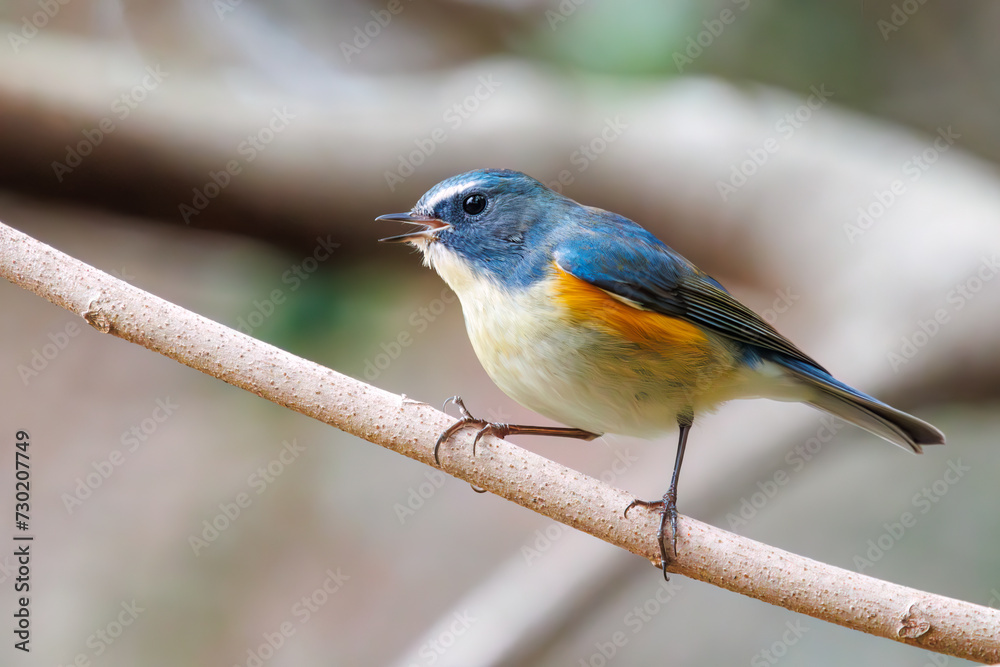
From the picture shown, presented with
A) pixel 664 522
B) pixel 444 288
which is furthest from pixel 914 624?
pixel 444 288

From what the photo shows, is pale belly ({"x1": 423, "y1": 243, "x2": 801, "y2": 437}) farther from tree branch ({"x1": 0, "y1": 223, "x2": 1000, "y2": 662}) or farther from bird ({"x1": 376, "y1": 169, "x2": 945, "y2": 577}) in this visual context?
tree branch ({"x1": 0, "y1": 223, "x2": 1000, "y2": 662})

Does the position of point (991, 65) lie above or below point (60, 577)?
above

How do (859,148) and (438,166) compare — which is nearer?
(438,166)

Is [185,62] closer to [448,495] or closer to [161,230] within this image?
[161,230]

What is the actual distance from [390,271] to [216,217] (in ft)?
3.02

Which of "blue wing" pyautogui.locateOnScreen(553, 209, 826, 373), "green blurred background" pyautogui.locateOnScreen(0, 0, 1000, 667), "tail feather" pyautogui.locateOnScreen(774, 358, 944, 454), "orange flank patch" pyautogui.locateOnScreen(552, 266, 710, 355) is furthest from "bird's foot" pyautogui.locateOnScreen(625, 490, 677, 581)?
"green blurred background" pyautogui.locateOnScreen(0, 0, 1000, 667)

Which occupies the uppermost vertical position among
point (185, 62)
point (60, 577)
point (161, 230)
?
point (185, 62)

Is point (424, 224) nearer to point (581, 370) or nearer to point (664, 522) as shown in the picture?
point (581, 370)

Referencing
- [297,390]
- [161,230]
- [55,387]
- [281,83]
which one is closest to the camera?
[297,390]

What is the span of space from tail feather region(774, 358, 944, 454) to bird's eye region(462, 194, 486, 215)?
1072mm

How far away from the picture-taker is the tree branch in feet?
6.05

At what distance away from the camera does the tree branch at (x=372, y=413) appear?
184cm

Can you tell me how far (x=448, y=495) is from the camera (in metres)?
5.03

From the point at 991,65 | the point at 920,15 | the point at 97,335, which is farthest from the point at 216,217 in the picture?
the point at 991,65
